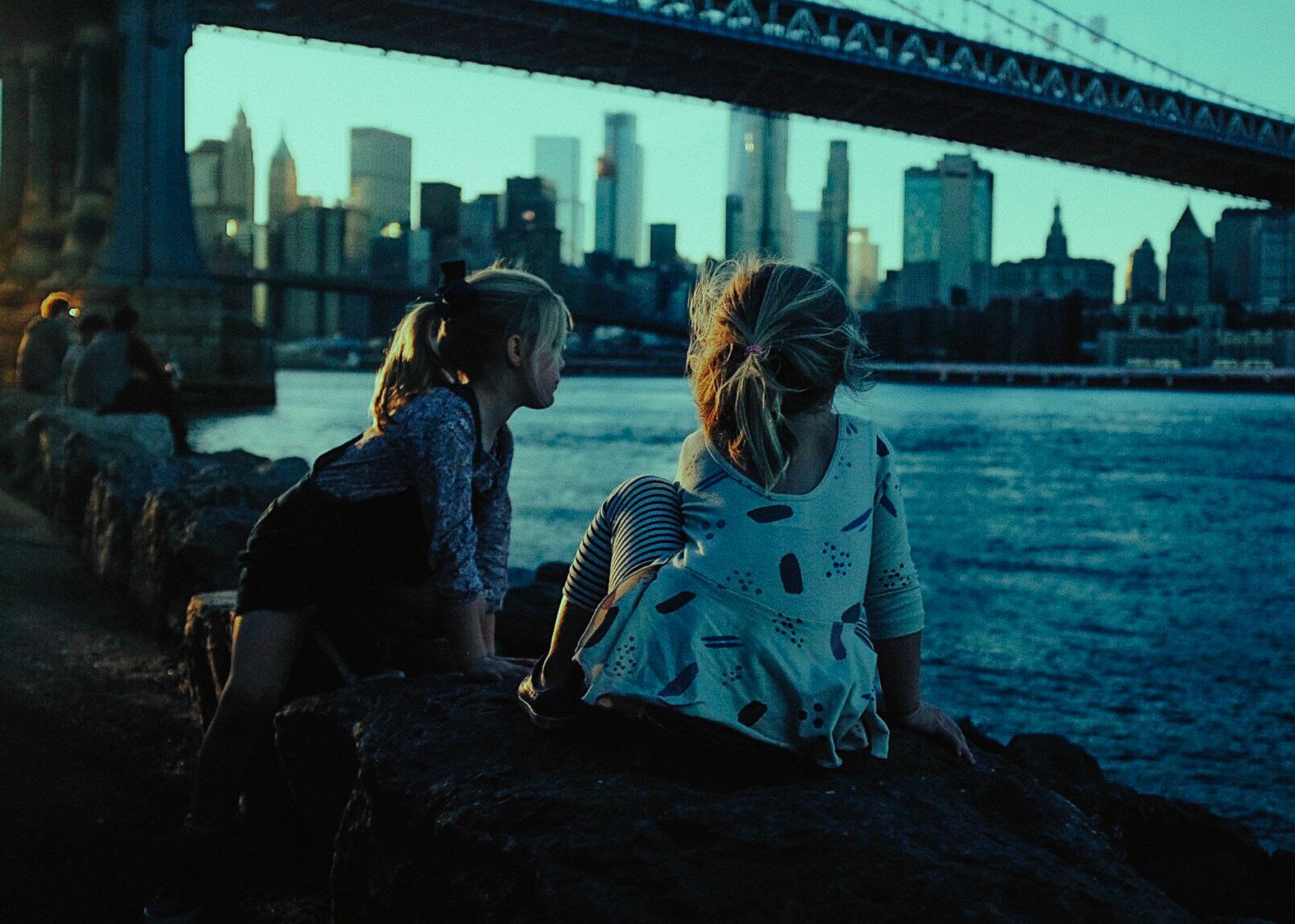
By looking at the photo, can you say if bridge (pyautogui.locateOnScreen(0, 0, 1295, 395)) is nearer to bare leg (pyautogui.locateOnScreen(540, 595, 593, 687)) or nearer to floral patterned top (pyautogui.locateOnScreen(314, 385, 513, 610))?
floral patterned top (pyautogui.locateOnScreen(314, 385, 513, 610))

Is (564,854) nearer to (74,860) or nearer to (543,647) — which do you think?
(74,860)

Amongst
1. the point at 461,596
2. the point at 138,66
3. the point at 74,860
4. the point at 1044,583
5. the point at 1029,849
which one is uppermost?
the point at 138,66

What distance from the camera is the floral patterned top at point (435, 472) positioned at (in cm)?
173

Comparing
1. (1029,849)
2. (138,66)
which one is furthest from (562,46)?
(1029,849)

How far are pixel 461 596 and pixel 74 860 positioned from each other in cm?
59

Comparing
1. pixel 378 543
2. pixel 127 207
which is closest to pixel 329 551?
pixel 378 543

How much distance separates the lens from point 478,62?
26484 mm

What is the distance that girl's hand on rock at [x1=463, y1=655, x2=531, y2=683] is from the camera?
1.65 metres

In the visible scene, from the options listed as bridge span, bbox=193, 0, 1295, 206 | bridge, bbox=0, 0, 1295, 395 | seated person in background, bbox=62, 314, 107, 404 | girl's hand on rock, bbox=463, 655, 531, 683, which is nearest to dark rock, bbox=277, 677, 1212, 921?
girl's hand on rock, bbox=463, 655, 531, 683

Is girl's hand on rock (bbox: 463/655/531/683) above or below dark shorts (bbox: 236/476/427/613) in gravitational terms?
below

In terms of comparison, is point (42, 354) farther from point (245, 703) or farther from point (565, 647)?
point (565, 647)

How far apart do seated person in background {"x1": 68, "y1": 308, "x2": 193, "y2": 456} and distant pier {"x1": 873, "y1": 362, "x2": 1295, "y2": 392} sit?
59417mm

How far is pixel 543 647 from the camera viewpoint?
2.95 metres

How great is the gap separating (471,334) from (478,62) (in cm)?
2584
